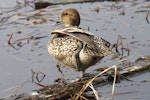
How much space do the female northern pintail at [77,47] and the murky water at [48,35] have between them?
40cm

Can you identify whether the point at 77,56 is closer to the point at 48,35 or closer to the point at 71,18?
the point at 71,18

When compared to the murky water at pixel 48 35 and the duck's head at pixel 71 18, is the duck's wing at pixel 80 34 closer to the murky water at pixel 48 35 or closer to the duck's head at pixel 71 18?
the murky water at pixel 48 35

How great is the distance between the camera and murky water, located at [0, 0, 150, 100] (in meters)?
5.72

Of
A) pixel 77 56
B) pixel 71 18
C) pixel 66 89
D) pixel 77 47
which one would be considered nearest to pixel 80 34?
pixel 77 47

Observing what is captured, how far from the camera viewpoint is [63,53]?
536 centimetres

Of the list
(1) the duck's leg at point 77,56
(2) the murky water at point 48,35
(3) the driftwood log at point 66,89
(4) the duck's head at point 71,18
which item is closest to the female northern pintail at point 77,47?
(1) the duck's leg at point 77,56

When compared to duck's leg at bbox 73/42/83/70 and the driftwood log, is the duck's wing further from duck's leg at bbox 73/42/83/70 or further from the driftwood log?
the driftwood log

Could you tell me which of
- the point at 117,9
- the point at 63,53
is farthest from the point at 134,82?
the point at 117,9

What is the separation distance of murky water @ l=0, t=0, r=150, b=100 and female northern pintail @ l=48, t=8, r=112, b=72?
0.40 meters

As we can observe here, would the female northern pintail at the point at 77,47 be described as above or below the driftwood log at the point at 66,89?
above

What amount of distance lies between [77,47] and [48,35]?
2190 mm

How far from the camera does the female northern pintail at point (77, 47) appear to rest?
510cm

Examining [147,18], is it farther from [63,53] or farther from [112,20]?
[63,53]

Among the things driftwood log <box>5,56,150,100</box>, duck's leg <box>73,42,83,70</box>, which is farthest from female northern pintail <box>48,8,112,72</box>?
driftwood log <box>5,56,150,100</box>
